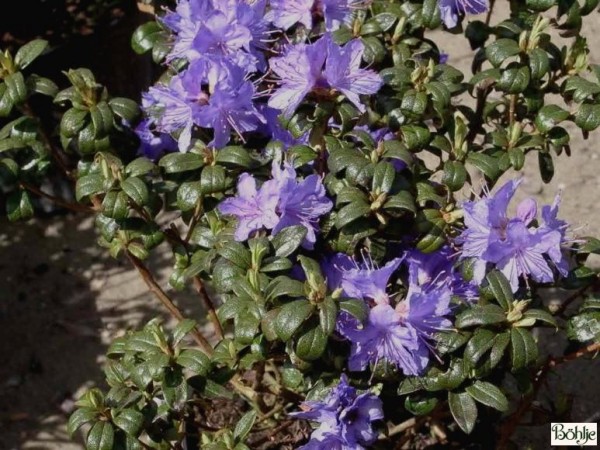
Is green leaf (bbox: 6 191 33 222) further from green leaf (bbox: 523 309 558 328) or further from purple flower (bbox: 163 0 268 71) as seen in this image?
green leaf (bbox: 523 309 558 328)

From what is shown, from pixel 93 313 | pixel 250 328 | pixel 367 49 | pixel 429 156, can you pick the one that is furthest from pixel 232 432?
pixel 429 156

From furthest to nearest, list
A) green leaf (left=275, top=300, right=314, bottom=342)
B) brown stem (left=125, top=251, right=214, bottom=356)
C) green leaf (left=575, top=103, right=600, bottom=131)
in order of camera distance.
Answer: brown stem (left=125, top=251, right=214, bottom=356) < green leaf (left=575, top=103, right=600, bottom=131) < green leaf (left=275, top=300, right=314, bottom=342)

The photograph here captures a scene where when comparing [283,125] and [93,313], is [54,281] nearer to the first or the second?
[93,313]

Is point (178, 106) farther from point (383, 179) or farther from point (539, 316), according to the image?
point (539, 316)

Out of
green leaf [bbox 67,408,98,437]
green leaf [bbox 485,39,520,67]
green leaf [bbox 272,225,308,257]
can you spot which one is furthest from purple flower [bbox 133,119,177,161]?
green leaf [bbox 485,39,520,67]

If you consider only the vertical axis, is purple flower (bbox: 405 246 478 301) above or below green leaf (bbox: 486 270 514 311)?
below

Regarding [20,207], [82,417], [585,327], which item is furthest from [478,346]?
[20,207]

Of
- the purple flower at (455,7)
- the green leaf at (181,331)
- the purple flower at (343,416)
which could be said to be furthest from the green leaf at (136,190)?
the purple flower at (455,7)
